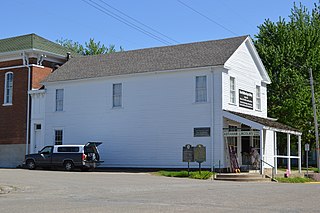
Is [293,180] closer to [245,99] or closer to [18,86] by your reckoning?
[245,99]

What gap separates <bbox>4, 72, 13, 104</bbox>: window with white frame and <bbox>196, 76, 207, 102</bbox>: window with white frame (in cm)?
1555

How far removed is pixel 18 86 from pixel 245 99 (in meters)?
17.0

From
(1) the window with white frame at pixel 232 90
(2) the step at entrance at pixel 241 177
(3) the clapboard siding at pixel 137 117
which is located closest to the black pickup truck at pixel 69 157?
(3) the clapboard siding at pixel 137 117

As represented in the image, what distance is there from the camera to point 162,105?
3356 centimetres

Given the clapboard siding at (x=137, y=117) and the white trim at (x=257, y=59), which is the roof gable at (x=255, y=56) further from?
the clapboard siding at (x=137, y=117)

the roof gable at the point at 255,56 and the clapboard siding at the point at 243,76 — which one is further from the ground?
the roof gable at the point at 255,56

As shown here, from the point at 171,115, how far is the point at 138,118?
8.18ft

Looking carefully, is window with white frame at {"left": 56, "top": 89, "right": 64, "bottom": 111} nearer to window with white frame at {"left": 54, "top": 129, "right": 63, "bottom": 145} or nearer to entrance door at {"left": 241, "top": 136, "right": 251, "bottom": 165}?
window with white frame at {"left": 54, "top": 129, "right": 63, "bottom": 145}

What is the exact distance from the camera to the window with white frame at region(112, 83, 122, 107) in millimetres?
35562

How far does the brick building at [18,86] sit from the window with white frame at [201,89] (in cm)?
1298

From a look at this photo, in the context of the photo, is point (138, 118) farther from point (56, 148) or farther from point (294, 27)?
point (294, 27)

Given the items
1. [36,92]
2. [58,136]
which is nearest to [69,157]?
[58,136]

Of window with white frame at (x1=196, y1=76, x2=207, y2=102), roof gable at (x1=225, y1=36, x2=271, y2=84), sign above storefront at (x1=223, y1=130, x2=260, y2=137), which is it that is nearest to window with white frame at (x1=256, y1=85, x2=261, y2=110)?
roof gable at (x1=225, y1=36, x2=271, y2=84)

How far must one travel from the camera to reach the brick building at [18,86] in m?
38.8
